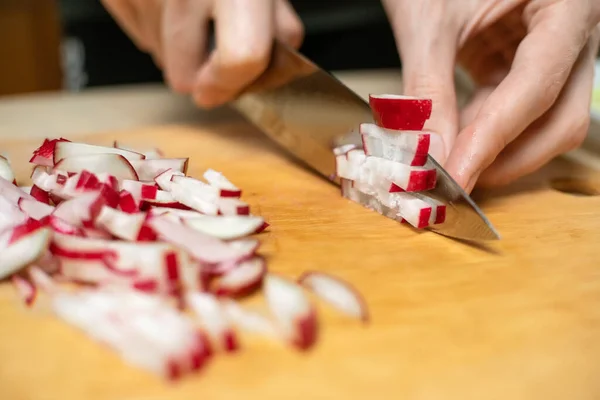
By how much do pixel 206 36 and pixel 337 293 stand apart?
0.94 metres

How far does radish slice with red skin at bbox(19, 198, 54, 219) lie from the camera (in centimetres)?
98

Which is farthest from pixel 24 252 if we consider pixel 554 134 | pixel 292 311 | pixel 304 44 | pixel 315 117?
pixel 304 44

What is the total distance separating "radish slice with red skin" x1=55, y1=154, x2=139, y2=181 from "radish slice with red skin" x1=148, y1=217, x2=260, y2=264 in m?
0.19

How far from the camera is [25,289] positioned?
844mm

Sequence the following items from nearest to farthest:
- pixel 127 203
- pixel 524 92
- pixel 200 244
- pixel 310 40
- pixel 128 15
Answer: pixel 200 244 < pixel 127 203 < pixel 524 92 < pixel 128 15 < pixel 310 40

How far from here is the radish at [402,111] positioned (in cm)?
100

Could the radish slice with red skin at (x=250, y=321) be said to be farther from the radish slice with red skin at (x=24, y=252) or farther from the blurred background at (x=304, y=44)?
the blurred background at (x=304, y=44)

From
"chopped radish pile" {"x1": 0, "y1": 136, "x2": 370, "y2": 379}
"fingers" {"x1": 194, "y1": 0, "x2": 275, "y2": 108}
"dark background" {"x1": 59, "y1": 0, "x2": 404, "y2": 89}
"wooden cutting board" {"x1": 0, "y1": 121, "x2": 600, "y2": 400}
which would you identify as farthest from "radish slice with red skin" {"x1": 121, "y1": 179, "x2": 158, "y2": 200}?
"dark background" {"x1": 59, "y1": 0, "x2": 404, "y2": 89}

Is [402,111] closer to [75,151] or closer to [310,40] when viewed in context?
[75,151]

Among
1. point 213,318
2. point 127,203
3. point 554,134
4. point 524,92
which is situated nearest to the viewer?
point 213,318

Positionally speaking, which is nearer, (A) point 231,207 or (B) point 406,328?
(B) point 406,328

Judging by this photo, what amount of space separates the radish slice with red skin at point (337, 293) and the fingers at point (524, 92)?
1.06 feet

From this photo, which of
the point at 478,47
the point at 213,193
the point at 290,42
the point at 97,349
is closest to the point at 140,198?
the point at 213,193

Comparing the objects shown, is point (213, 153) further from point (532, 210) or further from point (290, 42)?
point (532, 210)
